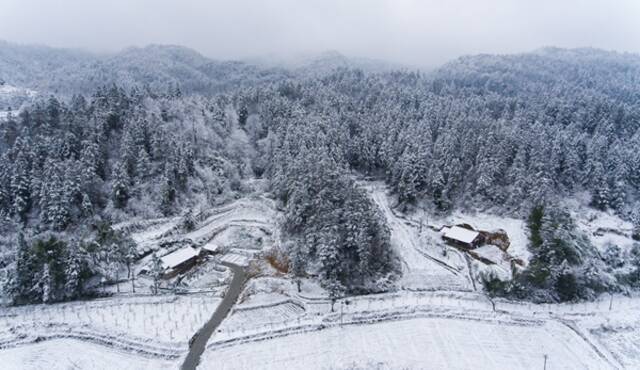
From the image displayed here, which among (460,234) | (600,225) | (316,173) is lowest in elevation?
(600,225)

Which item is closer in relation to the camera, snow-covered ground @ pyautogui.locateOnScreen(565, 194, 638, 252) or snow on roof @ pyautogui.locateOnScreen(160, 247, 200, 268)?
snow on roof @ pyautogui.locateOnScreen(160, 247, 200, 268)

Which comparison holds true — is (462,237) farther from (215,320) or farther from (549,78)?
(549,78)

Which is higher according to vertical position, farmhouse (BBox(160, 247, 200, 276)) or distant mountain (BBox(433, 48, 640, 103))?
distant mountain (BBox(433, 48, 640, 103))

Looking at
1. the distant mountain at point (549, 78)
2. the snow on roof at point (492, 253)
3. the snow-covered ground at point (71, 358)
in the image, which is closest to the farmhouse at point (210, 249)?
the snow-covered ground at point (71, 358)

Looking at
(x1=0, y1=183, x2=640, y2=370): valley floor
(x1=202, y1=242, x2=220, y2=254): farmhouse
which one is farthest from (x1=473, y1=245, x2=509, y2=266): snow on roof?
(x1=202, y1=242, x2=220, y2=254): farmhouse

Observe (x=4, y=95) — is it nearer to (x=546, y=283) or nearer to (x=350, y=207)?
(x=350, y=207)

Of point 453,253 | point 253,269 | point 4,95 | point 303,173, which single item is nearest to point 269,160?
point 303,173

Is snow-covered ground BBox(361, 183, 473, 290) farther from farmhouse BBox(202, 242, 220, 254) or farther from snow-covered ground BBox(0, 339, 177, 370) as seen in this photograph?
snow-covered ground BBox(0, 339, 177, 370)

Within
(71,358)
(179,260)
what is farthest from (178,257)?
(71,358)
